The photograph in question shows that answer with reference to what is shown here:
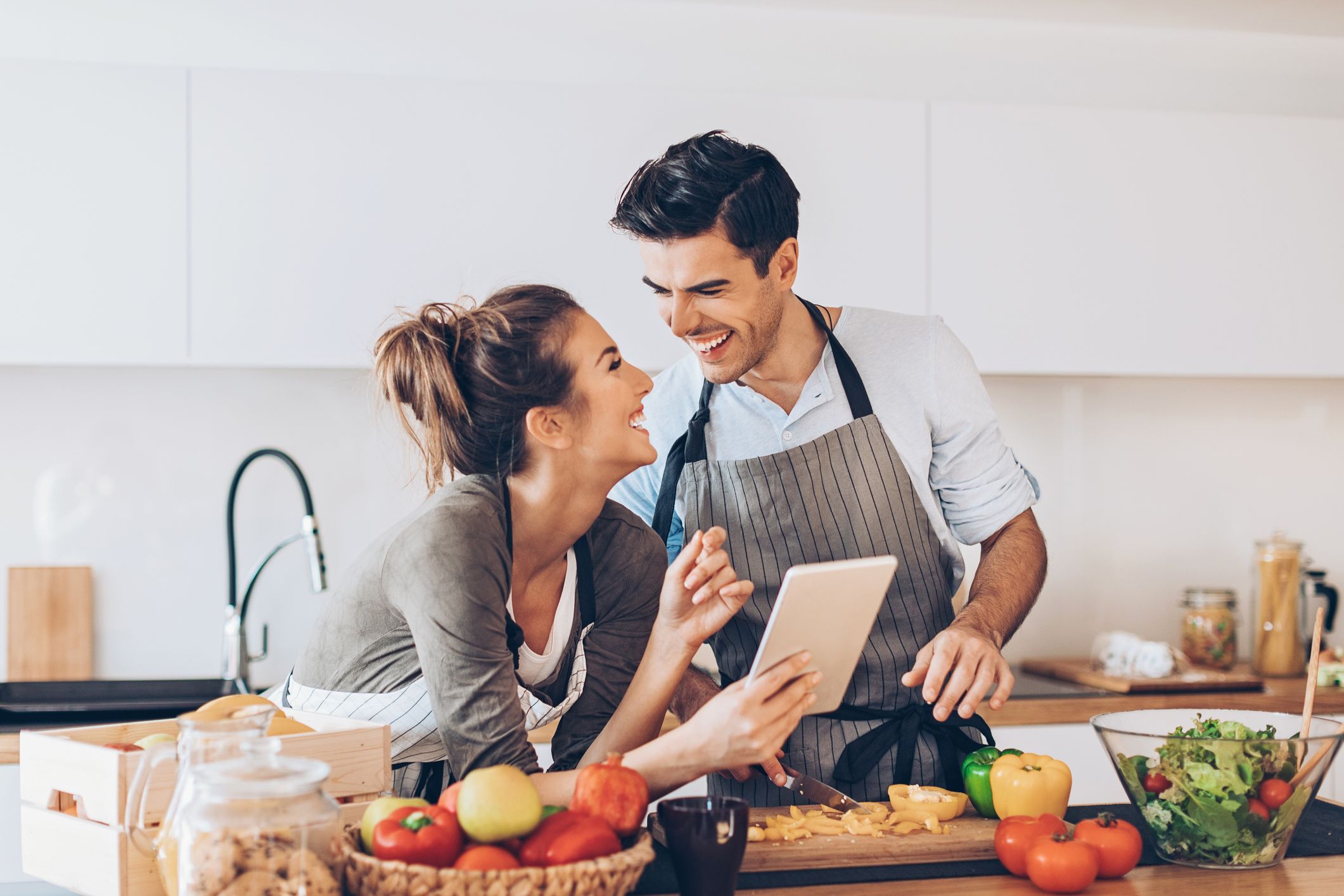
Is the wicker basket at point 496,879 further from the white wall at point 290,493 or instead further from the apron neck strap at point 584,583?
the white wall at point 290,493

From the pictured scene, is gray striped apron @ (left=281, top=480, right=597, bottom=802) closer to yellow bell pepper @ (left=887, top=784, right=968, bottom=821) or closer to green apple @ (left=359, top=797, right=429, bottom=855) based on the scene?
green apple @ (left=359, top=797, right=429, bottom=855)

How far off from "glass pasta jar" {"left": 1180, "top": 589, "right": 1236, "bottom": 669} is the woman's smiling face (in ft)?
6.67

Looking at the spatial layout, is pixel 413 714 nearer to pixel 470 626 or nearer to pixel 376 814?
pixel 470 626

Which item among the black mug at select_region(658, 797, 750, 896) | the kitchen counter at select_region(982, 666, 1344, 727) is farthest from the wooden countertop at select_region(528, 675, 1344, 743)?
the black mug at select_region(658, 797, 750, 896)

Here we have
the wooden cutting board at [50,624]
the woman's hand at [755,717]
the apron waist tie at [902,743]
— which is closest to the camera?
the woman's hand at [755,717]

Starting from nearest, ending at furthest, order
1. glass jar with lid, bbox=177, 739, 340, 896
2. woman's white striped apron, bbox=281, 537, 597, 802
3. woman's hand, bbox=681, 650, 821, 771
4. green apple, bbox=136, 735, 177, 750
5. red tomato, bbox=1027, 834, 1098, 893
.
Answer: glass jar with lid, bbox=177, 739, 340, 896
green apple, bbox=136, 735, 177, 750
red tomato, bbox=1027, 834, 1098, 893
woman's hand, bbox=681, 650, 821, 771
woman's white striped apron, bbox=281, 537, 597, 802

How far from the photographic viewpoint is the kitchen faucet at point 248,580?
9.34ft

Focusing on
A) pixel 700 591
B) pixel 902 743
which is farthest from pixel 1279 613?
pixel 700 591

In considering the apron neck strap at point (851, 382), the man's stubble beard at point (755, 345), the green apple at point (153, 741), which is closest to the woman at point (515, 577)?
the man's stubble beard at point (755, 345)

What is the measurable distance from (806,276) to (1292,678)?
1573 mm

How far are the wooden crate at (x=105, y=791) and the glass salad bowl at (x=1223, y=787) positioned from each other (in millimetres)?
818

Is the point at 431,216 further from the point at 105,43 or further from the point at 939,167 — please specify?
the point at 939,167

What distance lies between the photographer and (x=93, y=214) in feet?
8.68

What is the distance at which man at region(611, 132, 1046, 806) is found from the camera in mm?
1851
